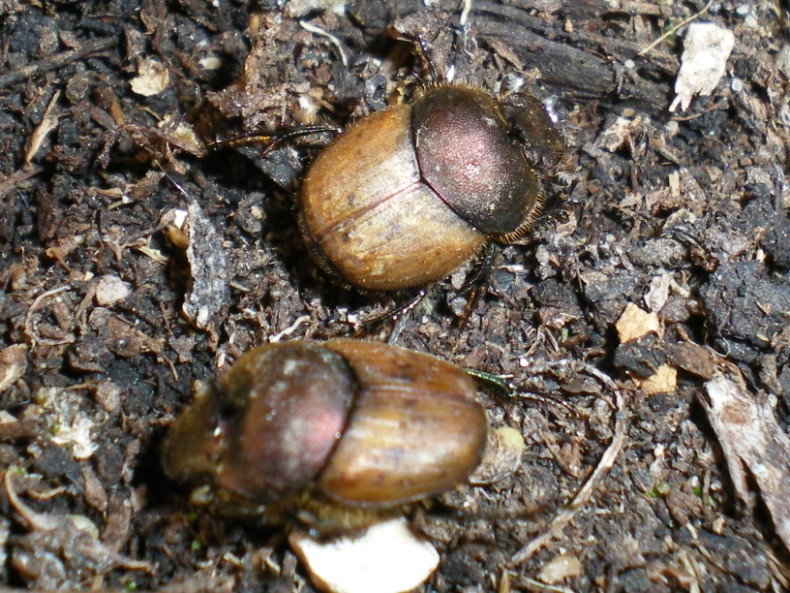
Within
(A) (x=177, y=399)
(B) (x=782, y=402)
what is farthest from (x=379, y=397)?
(B) (x=782, y=402)

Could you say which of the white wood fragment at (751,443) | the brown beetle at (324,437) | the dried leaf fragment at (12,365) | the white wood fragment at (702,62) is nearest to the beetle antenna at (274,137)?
the brown beetle at (324,437)

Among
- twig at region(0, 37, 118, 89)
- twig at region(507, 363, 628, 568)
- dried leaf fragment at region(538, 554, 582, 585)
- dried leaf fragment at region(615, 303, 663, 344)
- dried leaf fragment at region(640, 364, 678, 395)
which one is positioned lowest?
dried leaf fragment at region(538, 554, 582, 585)

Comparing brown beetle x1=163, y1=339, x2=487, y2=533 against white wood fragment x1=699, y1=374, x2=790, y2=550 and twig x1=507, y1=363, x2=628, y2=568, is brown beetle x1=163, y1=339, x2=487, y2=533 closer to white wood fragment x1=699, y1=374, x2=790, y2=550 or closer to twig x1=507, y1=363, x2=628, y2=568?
twig x1=507, y1=363, x2=628, y2=568

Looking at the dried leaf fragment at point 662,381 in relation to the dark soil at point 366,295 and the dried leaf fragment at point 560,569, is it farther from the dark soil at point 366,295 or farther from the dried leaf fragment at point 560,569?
the dried leaf fragment at point 560,569

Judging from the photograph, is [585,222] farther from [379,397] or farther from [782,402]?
[379,397]

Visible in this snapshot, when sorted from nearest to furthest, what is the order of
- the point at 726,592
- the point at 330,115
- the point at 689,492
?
the point at 726,592, the point at 689,492, the point at 330,115

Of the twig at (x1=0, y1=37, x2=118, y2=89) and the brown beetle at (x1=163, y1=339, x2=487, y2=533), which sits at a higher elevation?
the twig at (x1=0, y1=37, x2=118, y2=89)

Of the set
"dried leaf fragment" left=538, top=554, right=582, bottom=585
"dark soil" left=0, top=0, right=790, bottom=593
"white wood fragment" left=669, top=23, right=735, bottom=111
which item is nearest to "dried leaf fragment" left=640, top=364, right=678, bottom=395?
"dark soil" left=0, top=0, right=790, bottom=593

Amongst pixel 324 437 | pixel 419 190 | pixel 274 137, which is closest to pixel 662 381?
pixel 419 190
